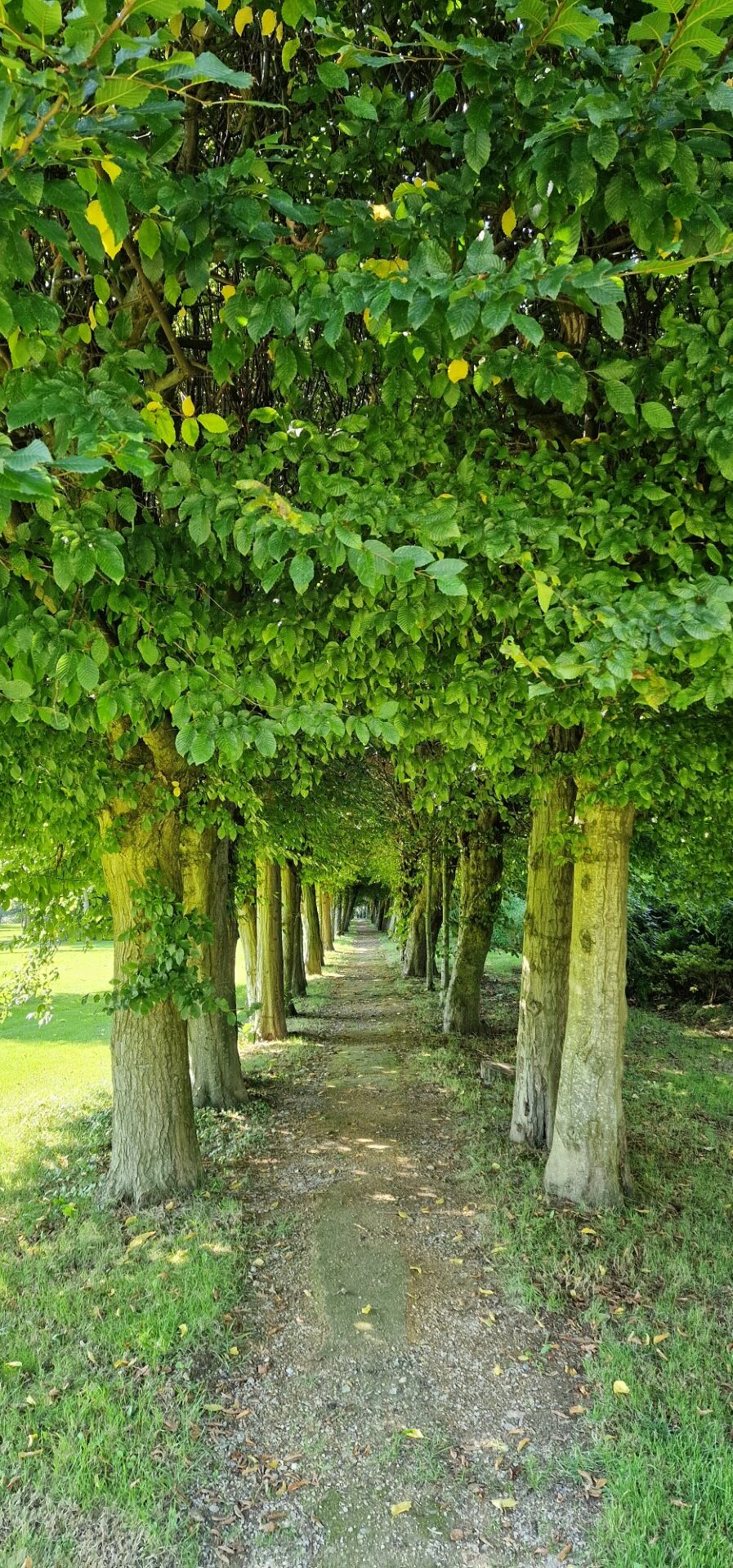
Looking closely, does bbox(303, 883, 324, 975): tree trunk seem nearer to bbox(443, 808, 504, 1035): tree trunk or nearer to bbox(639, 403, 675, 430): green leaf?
bbox(443, 808, 504, 1035): tree trunk

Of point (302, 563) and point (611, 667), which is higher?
point (302, 563)

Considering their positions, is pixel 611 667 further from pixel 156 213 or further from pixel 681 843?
pixel 681 843

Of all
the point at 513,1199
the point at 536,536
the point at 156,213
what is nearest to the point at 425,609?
the point at 536,536

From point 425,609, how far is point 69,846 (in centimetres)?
457

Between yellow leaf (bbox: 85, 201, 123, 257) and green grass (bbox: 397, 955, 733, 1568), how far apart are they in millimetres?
4816

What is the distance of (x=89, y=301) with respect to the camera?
345 cm

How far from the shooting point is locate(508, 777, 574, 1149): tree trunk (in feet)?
25.3

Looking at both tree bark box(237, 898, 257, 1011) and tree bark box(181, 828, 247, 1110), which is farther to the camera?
tree bark box(237, 898, 257, 1011)

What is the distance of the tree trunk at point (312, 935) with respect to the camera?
24188 mm

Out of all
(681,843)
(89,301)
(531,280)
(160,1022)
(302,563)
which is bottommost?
(160,1022)

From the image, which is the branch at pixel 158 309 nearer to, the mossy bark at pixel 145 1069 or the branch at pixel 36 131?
the branch at pixel 36 131

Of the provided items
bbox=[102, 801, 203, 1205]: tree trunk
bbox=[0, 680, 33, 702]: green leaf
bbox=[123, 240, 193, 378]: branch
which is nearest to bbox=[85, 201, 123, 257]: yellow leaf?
bbox=[123, 240, 193, 378]: branch

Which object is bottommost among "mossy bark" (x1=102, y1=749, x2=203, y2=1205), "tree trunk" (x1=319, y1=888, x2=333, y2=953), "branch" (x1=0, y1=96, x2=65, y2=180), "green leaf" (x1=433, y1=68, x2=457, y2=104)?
"tree trunk" (x1=319, y1=888, x2=333, y2=953)

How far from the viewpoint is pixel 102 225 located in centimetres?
206
